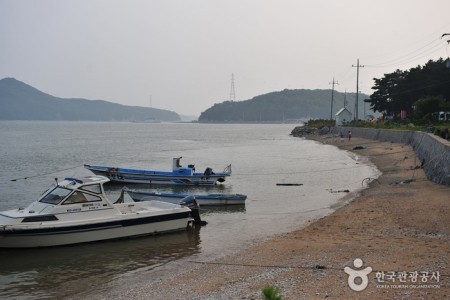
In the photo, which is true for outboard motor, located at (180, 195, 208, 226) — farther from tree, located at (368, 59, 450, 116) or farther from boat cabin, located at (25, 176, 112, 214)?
tree, located at (368, 59, 450, 116)

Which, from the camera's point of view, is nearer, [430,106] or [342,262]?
[342,262]

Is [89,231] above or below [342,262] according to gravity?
below

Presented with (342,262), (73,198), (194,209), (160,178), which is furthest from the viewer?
(160,178)

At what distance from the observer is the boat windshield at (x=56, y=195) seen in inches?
728

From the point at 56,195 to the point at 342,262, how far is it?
11.7m

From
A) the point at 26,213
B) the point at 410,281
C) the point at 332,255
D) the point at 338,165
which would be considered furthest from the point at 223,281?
the point at 338,165

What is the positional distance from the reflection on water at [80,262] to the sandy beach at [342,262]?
1.85 metres

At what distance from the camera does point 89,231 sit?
1834cm

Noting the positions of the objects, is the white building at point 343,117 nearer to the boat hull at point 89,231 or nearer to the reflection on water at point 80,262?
the boat hull at point 89,231

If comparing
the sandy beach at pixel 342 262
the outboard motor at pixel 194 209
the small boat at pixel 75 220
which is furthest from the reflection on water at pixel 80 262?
the outboard motor at pixel 194 209

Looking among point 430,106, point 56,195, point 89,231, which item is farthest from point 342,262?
point 430,106

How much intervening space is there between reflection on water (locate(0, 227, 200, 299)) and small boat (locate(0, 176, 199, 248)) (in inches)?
13.8

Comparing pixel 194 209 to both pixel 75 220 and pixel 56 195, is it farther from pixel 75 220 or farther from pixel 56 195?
pixel 56 195

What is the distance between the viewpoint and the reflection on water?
1402 centimetres
